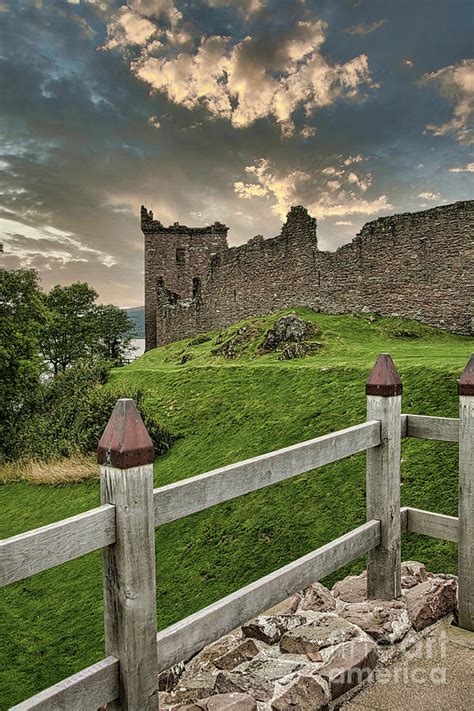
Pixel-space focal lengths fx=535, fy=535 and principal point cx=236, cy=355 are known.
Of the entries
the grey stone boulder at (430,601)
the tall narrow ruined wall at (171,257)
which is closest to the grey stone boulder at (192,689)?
the grey stone boulder at (430,601)

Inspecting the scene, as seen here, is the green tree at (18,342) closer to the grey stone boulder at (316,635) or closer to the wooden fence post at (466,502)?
the grey stone boulder at (316,635)

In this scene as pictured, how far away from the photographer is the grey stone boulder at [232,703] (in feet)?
8.54

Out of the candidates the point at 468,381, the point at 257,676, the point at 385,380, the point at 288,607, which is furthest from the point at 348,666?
the point at 468,381

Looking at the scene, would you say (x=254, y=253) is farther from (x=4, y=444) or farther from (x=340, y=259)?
(x=4, y=444)

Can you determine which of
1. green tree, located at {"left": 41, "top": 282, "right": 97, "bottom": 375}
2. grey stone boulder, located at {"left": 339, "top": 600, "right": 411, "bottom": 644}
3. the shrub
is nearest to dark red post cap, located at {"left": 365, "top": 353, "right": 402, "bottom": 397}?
grey stone boulder, located at {"left": 339, "top": 600, "right": 411, "bottom": 644}

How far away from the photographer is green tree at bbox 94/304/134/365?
47781 millimetres

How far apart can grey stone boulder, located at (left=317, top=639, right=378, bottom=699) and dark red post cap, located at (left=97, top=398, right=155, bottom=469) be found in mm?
1702

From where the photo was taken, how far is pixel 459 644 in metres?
3.31

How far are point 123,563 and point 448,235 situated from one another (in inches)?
786

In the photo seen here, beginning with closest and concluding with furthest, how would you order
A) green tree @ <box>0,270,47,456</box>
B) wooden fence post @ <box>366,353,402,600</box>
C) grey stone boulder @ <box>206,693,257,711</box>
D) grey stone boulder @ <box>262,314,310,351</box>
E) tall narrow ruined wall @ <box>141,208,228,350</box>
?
grey stone boulder @ <box>206,693,257,711</box>, wooden fence post @ <box>366,353,402,600</box>, grey stone boulder @ <box>262,314,310,351</box>, green tree @ <box>0,270,47,456</box>, tall narrow ruined wall @ <box>141,208,228,350</box>

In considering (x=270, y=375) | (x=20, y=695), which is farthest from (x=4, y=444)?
(x=20, y=695)

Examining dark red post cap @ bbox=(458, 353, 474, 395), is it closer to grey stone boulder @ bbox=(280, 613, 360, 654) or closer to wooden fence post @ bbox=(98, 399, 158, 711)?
grey stone boulder @ bbox=(280, 613, 360, 654)

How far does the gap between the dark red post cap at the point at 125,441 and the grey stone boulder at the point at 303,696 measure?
1531 mm

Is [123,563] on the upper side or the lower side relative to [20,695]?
upper
